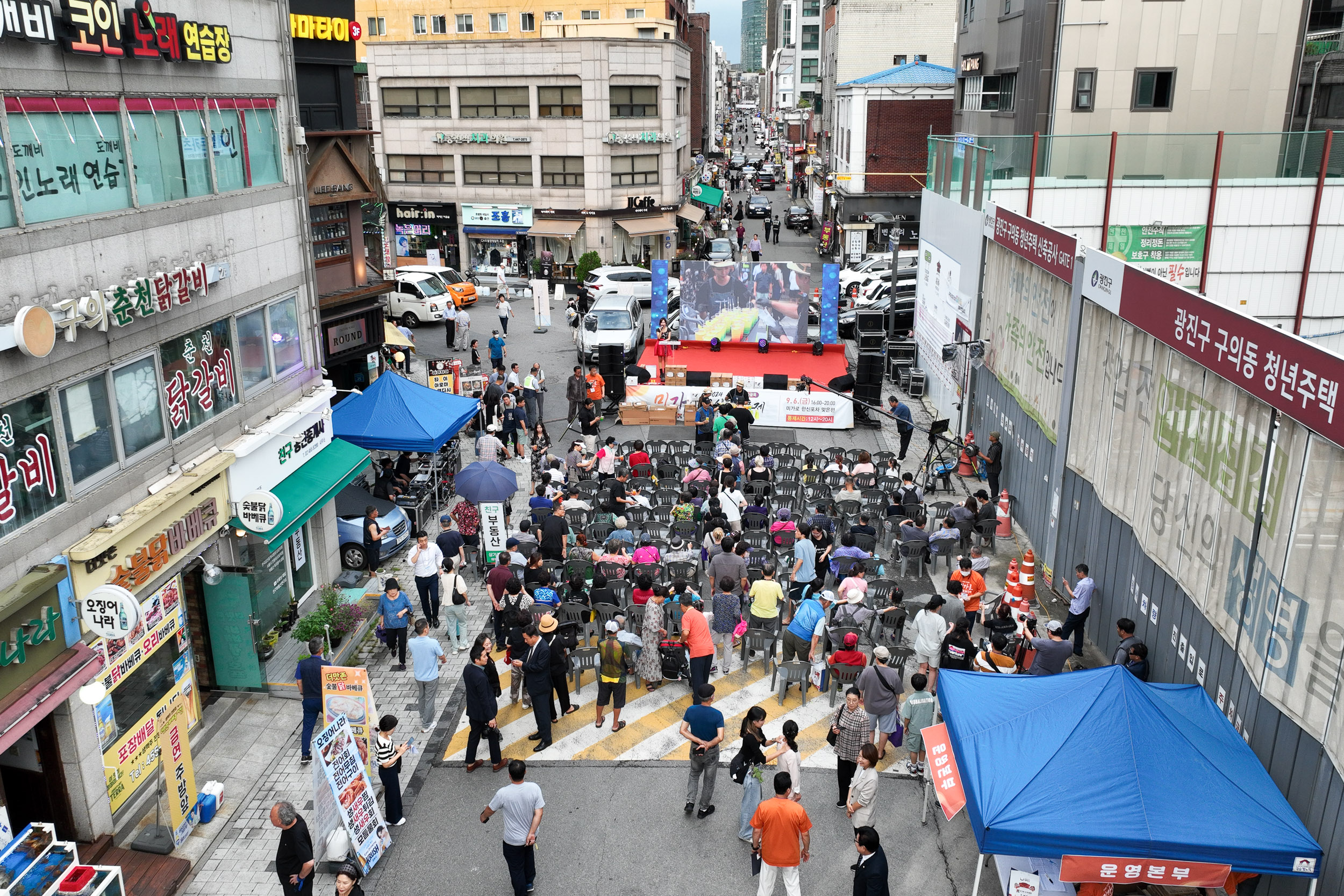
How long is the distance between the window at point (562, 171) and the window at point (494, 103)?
94.9 inches

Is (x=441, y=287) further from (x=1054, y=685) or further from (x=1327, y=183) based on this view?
(x=1054, y=685)

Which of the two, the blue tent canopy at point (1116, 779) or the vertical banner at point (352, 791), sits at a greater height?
the blue tent canopy at point (1116, 779)

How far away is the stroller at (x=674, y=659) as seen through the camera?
1335 centimetres

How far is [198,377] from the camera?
12.8m

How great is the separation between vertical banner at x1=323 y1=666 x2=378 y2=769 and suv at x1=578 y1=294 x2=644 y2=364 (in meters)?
19.4

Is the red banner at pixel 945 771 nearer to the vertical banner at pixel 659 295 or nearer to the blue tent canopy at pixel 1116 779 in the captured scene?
the blue tent canopy at pixel 1116 779

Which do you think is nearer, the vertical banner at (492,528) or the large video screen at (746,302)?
the vertical banner at (492,528)

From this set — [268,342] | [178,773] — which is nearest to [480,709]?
[178,773]

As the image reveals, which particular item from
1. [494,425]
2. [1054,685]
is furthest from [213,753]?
[494,425]

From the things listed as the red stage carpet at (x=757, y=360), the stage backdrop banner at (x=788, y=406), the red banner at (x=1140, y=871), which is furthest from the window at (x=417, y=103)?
the red banner at (x=1140, y=871)

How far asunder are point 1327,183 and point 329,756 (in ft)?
77.2

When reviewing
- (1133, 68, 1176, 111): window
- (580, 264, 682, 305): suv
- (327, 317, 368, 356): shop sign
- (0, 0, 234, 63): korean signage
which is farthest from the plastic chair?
(1133, 68, 1176, 111): window

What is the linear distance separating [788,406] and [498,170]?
95.5 feet

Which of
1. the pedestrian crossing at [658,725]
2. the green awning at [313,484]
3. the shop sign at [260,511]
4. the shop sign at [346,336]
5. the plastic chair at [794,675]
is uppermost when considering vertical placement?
the shop sign at [346,336]
